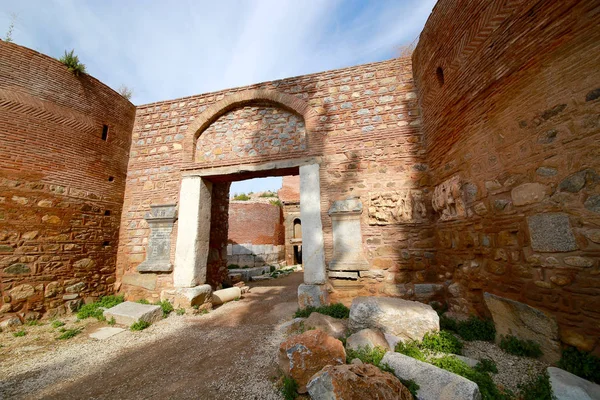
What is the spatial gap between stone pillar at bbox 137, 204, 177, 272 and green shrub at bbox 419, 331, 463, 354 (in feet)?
15.7

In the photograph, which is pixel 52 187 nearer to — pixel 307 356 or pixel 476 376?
pixel 307 356

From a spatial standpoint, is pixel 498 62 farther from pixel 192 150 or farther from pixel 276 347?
pixel 192 150

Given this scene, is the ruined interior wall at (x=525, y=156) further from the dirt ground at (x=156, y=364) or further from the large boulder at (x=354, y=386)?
the dirt ground at (x=156, y=364)

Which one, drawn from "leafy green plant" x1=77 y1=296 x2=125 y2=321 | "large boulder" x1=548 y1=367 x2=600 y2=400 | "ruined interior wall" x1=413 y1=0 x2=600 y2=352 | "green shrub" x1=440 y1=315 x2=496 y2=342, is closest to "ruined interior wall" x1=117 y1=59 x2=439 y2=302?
"leafy green plant" x1=77 y1=296 x2=125 y2=321

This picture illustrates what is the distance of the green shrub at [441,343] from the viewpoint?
8.11 ft

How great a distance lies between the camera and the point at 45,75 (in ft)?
15.0

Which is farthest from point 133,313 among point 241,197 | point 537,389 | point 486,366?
point 241,197

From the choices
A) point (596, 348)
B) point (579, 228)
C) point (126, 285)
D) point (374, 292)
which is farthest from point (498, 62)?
point (126, 285)

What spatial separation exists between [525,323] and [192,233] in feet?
17.6

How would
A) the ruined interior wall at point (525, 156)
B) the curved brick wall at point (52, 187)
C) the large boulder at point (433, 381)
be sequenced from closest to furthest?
the large boulder at point (433, 381)
the ruined interior wall at point (525, 156)
the curved brick wall at point (52, 187)

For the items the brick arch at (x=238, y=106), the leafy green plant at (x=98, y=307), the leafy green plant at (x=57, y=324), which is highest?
the brick arch at (x=238, y=106)

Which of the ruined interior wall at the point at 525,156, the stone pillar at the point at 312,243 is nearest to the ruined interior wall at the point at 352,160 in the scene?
the stone pillar at the point at 312,243

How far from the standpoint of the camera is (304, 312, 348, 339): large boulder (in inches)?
122

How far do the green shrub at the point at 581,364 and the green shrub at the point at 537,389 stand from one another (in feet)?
0.65
